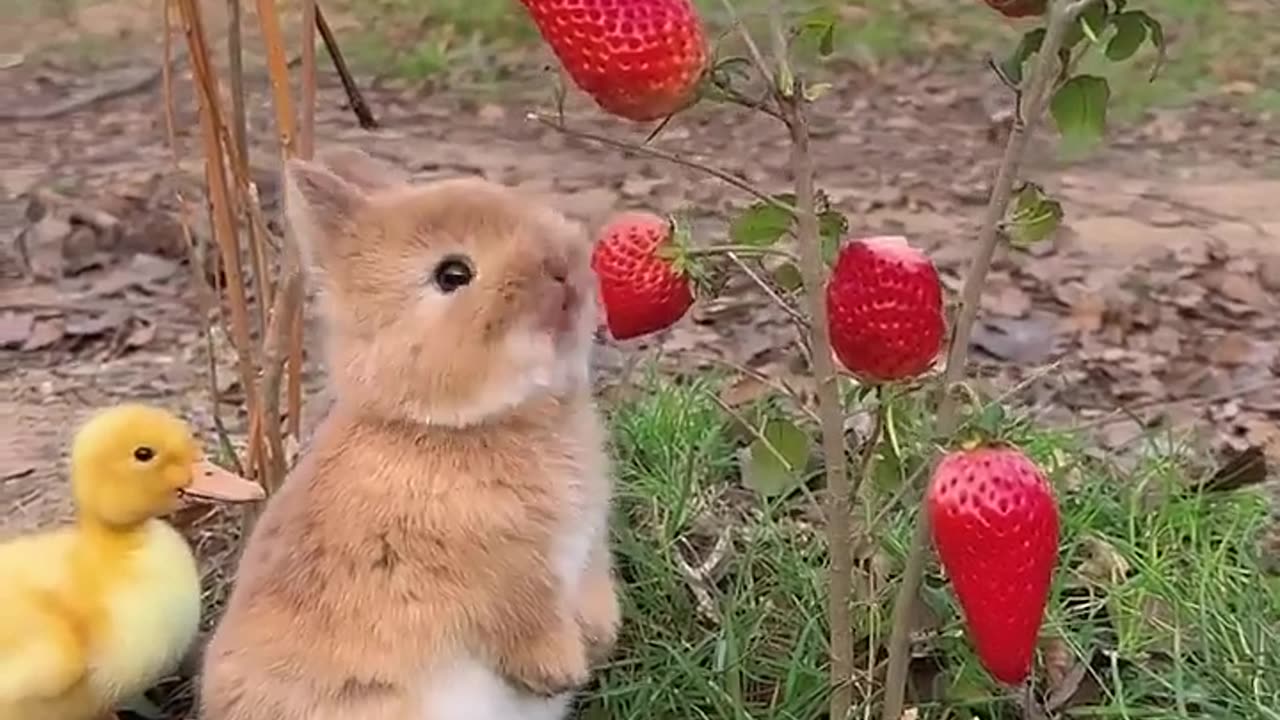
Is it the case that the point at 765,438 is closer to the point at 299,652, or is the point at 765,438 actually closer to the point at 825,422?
the point at 825,422

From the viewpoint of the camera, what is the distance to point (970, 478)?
49.2 inches

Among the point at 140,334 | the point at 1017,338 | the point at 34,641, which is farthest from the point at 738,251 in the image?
the point at 140,334

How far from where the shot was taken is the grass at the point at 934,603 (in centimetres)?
177

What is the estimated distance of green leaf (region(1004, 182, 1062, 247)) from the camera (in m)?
1.33

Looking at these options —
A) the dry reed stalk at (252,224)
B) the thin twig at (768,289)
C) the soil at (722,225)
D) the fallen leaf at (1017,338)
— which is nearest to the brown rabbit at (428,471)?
the thin twig at (768,289)

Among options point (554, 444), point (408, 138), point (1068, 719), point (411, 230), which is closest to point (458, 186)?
point (411, 230)

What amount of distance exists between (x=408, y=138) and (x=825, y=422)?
279 centimetres

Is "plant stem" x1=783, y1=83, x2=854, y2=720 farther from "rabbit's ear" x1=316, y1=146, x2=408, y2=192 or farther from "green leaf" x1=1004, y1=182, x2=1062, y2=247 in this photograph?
"rabbit's ear" x1=316, y1=146, x2=408, y2=192

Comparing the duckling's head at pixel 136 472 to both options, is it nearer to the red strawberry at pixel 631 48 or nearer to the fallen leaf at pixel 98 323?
the red strawberry at pixel 631 48

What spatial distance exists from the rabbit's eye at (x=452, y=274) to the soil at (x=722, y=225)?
715 mm

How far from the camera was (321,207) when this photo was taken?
1.42 m

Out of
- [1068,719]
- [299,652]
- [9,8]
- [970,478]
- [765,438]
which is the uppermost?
[970,478]

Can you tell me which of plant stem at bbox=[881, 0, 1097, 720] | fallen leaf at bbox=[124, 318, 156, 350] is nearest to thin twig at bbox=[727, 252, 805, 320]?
plant stem at bbox=[881, 0, 1097, 720]

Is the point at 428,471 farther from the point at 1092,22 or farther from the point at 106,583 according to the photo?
the point at 1092,22
